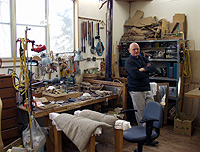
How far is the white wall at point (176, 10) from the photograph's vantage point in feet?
16.2

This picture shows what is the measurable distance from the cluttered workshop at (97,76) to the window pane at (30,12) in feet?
0.05

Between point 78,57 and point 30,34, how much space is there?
3.16 ft

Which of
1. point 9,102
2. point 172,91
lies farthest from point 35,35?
point 172,91

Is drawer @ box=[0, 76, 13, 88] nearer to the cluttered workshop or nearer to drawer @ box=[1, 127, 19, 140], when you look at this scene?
the cluttered workshop

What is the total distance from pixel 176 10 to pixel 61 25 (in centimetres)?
267

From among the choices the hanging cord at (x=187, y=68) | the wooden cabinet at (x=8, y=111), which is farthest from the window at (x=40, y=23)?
the hanging cord at (x=187, y=68)

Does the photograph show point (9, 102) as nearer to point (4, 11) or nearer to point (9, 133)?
point (9, 133)

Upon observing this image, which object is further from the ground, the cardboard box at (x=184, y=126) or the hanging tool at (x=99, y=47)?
the hanging tool at (x=99, y=47)

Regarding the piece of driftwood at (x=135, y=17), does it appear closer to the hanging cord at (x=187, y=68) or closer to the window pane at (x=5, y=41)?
the hanging cord at (x=187, y=68)

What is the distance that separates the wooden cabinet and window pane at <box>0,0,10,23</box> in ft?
3.48

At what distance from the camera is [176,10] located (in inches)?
205

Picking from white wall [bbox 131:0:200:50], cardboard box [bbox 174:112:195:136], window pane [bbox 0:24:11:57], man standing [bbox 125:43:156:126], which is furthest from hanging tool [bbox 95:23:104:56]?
cardboard box [bbox 174:112:195:136]

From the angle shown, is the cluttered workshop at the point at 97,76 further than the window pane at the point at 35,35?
No

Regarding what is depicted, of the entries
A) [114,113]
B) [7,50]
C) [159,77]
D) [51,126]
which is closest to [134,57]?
[114,113]
